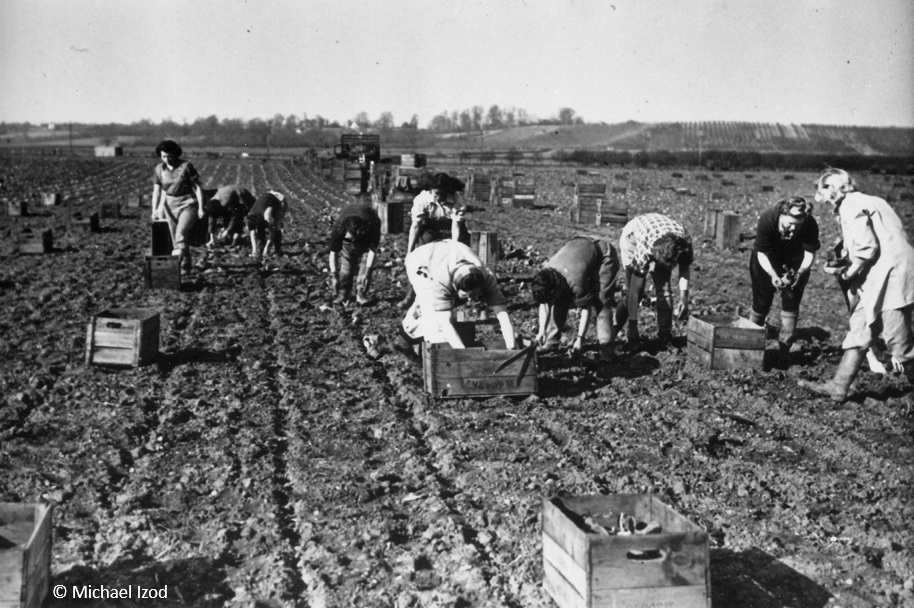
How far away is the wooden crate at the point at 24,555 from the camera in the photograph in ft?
11.1

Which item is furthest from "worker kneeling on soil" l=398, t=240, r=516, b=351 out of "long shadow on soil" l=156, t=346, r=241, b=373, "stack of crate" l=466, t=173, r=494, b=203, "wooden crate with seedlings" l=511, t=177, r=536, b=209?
"stack of crate" l=466, t=173, r=494, b=203

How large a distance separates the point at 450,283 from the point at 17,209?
17831 millimetres

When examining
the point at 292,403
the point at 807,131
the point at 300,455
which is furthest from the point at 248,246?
the point at 807,131

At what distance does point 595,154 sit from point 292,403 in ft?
199

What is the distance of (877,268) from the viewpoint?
6.45 m

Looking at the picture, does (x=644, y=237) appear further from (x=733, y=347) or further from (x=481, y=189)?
(x=481, y=189)

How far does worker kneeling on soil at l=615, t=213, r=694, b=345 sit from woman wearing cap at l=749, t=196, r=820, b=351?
0.62m

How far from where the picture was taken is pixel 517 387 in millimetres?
6785

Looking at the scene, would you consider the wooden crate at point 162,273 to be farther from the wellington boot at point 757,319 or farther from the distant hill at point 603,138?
the distant hill at point 603,138

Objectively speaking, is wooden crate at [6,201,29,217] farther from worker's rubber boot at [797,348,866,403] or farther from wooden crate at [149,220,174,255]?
worker's rubber boot at [797,348,866,403]

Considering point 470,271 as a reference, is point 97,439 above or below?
below

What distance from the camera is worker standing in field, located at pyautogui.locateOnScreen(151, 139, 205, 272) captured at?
419 inches

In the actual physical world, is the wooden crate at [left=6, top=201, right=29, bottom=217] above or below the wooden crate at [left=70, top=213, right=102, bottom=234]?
above

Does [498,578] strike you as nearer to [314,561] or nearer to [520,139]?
[314,561]
